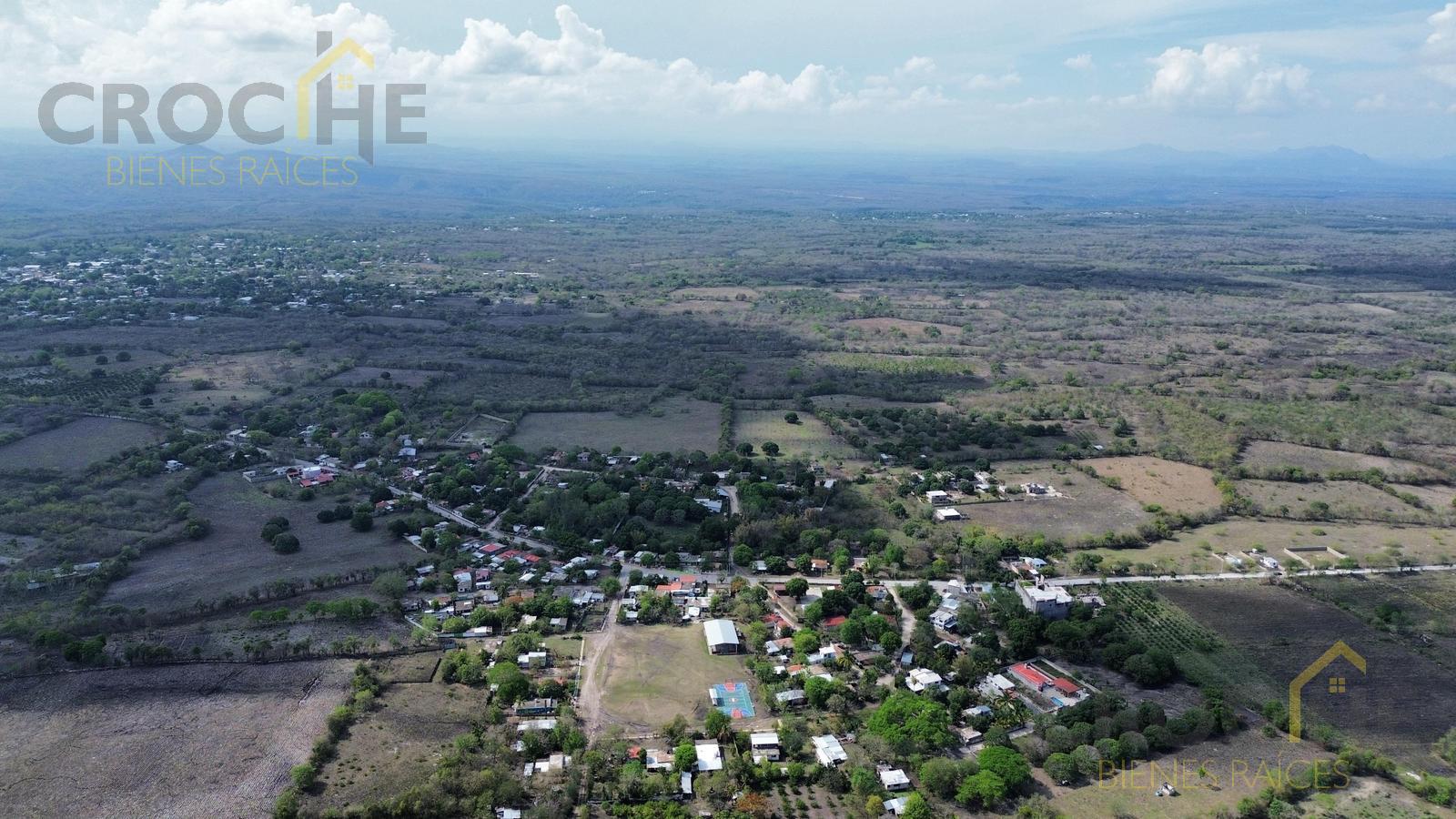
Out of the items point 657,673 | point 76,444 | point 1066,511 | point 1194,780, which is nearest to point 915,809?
point 1194,780

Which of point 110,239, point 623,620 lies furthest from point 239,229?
point 623,620

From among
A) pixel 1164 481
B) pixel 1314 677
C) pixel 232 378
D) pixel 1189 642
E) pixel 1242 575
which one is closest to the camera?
pixel 1314 677

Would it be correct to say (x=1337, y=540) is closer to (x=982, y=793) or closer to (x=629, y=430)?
(x=982, y=793)

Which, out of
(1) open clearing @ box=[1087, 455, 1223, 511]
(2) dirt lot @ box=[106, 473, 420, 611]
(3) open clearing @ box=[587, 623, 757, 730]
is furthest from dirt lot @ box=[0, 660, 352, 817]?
(1) open clearing @ box=[1087, 455, 1223, 511]

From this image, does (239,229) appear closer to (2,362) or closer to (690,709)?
(2,362)

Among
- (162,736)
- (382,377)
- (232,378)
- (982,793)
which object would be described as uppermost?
(382,377)

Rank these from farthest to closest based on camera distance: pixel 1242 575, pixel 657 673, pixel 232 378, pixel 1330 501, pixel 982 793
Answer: pixel 232 378 < pixel 1330 501 < pixel 1242 575 < pixel 657 673 < pixel 982 793

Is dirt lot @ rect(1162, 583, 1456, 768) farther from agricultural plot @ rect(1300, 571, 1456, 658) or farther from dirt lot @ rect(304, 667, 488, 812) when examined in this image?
dirt lot @ rect(304, 667, 488, 812)
